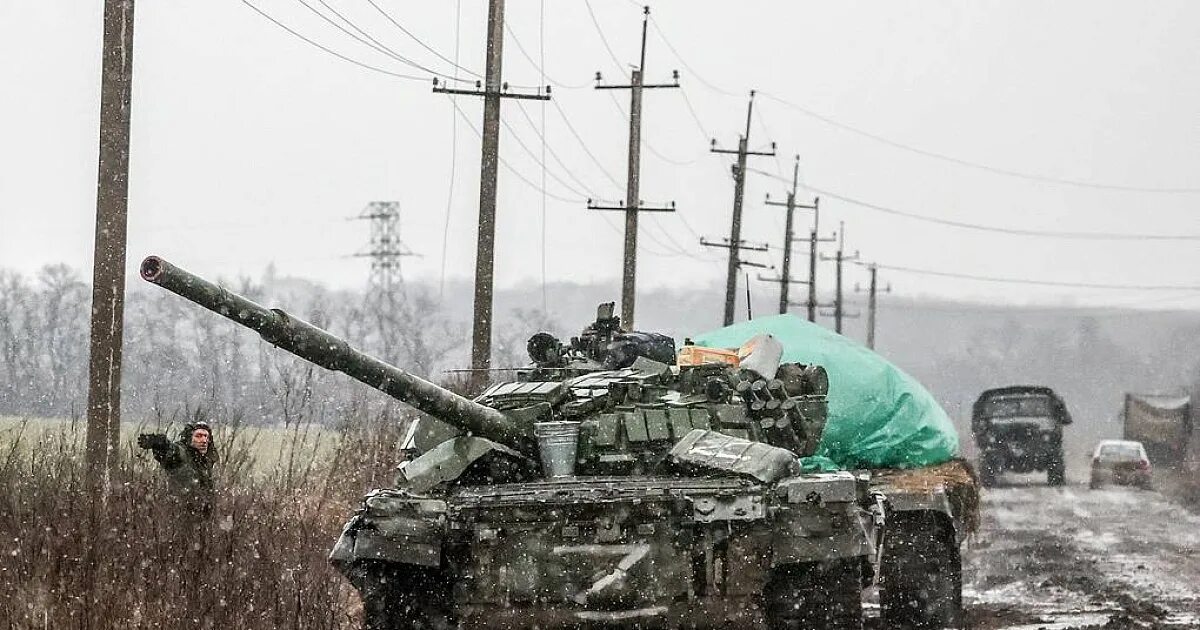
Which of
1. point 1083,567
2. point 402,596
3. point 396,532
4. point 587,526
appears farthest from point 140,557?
point 1083,567

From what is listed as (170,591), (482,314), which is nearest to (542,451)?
(170,591)

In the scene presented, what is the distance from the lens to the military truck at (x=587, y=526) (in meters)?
10.1

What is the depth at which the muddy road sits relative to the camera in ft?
44.1

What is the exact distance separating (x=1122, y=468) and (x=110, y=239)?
31.6 meters

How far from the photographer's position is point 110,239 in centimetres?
1169

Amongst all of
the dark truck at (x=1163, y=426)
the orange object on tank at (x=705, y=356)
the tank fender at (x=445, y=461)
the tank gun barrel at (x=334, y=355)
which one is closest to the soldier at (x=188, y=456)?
the tank fender at (x=445, y=461)

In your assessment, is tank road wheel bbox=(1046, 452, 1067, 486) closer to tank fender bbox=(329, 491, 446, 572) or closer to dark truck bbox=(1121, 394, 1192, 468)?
dark truck bbox=(1121, 394, 1192, 468)

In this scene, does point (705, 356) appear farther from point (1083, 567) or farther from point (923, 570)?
point (1083, 567)

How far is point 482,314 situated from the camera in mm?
20828

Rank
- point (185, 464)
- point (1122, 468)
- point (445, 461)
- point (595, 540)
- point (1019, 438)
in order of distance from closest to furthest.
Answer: point (595, 540) → point (445, 461) → point (185, 464) → point (1019, 438) → point (1122, 468)

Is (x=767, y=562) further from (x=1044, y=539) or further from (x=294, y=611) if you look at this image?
(x=1044, y=539)

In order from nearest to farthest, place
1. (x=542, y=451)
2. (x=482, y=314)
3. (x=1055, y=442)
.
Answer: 1. (x=542, y=451)
2. (x=482, y=314)
3. (x=1055, y=442)

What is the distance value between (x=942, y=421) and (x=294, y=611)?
823 centimetres

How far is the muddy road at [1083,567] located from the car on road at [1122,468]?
828 centimetres
